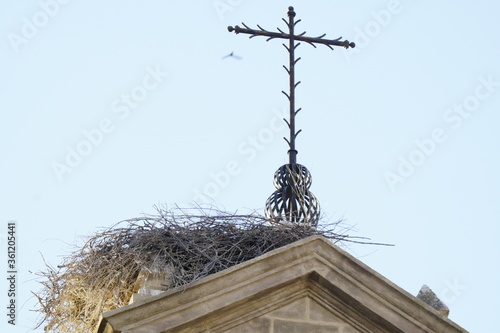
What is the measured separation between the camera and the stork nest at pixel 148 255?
25.3ft

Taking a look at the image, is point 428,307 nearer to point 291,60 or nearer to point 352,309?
point 352,309

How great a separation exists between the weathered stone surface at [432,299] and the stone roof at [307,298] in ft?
0.76

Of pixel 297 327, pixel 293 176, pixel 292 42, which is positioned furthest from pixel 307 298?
pixel 292 42

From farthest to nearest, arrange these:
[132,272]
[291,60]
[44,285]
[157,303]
Answer: [291,60], [44,285], [132,272], [157,303]

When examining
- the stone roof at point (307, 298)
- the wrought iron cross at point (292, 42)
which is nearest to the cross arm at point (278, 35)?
the wrought iron cross at point (292, 42)

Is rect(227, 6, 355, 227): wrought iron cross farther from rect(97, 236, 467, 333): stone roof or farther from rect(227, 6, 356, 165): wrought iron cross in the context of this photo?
rect(97, 236, 467, 333): stone roof

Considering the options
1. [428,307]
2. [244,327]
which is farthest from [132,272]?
[428,307]

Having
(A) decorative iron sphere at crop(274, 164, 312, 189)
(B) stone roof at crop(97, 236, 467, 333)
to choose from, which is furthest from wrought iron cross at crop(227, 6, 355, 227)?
(B) stone roof at crop(97, 236, 467, 333)

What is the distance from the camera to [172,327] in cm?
709

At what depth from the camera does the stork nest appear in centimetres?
773

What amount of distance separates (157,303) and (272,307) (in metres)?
0.85

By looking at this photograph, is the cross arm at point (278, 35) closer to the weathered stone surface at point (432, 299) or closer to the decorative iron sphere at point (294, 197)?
the decorative iron sphere at point (294, 197)

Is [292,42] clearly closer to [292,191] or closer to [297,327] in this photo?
[292,191]

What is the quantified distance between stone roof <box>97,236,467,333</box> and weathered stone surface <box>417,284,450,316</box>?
23cm
